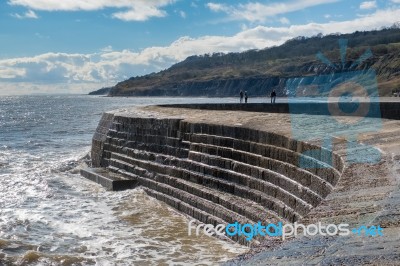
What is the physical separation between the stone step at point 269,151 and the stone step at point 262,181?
0.31 metres

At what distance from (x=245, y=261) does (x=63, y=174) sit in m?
15.1

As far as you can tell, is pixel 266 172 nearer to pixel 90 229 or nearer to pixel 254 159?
pixel 254 159

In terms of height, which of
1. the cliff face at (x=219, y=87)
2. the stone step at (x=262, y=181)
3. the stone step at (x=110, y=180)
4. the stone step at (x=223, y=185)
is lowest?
the stone step at (x=110, y=180)

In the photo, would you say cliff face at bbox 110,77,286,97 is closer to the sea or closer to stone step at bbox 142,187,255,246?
the sea

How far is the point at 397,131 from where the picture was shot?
302 inches

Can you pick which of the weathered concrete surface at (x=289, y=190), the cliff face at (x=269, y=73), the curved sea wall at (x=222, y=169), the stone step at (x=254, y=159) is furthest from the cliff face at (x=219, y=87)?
the stone step at (x=254, y=159)

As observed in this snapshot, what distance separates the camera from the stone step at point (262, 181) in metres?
7.16

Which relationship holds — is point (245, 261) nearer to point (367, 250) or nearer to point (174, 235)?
point (367, 250)

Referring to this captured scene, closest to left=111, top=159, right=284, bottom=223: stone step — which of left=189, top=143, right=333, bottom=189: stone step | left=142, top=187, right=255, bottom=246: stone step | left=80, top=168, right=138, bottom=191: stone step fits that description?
left=142, top=187, right=255, bottom=246: stone step

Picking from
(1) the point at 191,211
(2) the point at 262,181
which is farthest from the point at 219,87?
(2) the point at 262,181

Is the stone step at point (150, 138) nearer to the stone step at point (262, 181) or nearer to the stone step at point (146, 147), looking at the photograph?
the stone step at point (146, 147)

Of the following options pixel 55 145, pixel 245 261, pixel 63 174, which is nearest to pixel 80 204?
pixel 63 174

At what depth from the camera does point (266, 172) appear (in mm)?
8812

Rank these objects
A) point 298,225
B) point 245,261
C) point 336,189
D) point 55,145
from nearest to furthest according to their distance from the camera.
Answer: point 245,261
point 298,225
point 336,189
point 55,145
